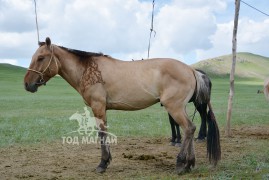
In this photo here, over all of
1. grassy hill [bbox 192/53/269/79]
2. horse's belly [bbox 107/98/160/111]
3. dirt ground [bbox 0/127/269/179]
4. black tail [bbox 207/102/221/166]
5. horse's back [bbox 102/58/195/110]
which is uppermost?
grassy hill [bbox 192/53/269/79]

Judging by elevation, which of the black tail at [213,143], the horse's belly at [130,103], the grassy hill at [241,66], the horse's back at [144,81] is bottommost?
the black tail at [213,143]

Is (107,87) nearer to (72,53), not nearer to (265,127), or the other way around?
(72,53)

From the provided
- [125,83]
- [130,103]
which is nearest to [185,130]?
[130,103]

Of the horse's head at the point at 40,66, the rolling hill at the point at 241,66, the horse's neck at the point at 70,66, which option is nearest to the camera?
the horse's head at the point at 40,66

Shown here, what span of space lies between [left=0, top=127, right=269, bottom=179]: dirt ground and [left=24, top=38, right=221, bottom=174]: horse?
0.52 meters

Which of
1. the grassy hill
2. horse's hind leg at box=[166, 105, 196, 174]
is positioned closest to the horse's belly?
horse's hind leg at box=[166, 105, 196, 174]

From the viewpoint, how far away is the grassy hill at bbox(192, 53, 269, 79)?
13012 cm

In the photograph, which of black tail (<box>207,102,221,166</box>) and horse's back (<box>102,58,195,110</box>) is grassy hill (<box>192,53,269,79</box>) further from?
horse's back (<box>102,58,195,110</box>)

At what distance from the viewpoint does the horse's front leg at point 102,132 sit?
27.1 feet

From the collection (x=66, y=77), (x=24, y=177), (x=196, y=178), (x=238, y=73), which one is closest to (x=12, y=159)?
(x=24, y=177)

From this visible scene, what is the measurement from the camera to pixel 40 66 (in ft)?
27.8

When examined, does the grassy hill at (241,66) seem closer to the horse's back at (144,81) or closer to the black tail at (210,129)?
the black tail at (210,129)

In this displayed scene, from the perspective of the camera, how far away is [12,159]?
980 centimetres

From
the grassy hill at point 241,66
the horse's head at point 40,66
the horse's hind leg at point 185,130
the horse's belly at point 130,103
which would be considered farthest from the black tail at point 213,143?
the grassy hill at point 241,66
